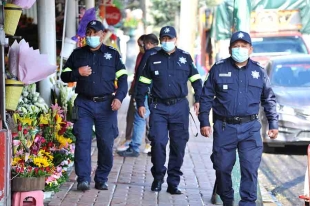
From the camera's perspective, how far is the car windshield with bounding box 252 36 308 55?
21.8 metres

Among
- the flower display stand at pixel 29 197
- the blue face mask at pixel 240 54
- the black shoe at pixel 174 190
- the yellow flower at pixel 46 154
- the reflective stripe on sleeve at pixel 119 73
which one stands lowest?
the black shoe at pixel 174 190

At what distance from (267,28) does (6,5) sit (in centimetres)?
1649

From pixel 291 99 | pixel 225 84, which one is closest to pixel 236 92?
pixel 225 84

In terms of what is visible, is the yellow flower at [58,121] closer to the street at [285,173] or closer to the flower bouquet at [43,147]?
the flower bouquet at [43,147]

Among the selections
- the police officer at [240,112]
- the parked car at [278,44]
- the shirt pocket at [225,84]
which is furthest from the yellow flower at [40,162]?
the parked car at [278,44]

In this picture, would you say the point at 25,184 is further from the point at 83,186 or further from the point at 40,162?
the point at 83,186

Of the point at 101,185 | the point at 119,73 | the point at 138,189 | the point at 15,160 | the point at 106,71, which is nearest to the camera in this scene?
the point at 15,160

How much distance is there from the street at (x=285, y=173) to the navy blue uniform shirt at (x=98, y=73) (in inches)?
99.3

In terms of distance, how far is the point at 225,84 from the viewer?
7.64m

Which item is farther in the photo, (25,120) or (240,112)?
(25,120)

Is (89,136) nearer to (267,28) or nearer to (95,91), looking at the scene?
(95,91)

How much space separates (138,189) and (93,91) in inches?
57.3

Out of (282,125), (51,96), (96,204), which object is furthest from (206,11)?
(96,204)

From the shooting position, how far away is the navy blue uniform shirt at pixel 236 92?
24.9ft
